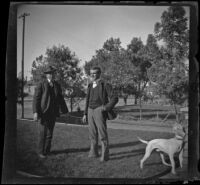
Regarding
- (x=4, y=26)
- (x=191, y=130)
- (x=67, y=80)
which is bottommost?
(x=191, y=130)

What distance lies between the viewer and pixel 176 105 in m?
4.86

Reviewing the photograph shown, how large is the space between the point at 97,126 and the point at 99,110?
0.29 meters

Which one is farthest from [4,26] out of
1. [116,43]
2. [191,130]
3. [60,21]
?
[191,130]

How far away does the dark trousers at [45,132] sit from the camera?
15.5ft

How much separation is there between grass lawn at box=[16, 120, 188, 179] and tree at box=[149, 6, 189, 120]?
0.84 metres

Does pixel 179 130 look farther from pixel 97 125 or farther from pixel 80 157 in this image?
pixel 80 157

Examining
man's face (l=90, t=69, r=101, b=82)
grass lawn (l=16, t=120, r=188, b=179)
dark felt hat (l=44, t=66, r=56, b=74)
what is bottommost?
grass lawn (l=16, t=120, r=188, b=179)

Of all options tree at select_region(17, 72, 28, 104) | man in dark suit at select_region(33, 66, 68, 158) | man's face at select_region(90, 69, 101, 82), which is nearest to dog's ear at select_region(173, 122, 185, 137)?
man's face at select_region(90, 69, 101, 82)

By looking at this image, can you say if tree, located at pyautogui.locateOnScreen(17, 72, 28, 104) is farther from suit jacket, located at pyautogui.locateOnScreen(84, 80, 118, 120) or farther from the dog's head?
the dog's head

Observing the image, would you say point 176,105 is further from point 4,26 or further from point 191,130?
point 4,26

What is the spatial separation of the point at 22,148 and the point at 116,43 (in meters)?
2.52

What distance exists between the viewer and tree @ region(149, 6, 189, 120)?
188 inches

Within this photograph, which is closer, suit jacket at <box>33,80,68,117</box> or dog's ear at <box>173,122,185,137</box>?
suit jacket at <box>33,80,68,117</box>

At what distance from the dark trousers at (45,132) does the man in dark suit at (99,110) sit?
68cm
